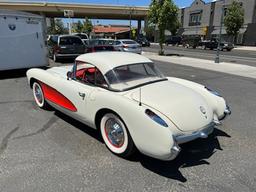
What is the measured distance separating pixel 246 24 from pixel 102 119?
47818 mm

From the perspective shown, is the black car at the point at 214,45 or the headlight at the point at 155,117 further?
the black car at the point at 214,45

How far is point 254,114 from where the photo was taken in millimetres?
5551

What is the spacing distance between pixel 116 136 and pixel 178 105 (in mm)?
1036

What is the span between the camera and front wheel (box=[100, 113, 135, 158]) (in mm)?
3393

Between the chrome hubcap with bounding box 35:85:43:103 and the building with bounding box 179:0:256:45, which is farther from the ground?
the building with bounding box 179:0:256:45

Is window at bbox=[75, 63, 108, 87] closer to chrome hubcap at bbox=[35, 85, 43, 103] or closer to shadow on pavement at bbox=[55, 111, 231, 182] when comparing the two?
shadow on pavement at bbox=[55, 111, 231, 182]

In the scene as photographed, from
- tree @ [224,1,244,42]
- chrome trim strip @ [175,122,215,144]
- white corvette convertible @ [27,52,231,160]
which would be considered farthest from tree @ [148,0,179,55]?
tree @ [224,1,244,42]

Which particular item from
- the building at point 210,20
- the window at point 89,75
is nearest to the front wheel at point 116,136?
the window at point 89,75

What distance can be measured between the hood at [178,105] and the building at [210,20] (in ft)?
130

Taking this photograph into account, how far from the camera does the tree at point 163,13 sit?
67.7 ft

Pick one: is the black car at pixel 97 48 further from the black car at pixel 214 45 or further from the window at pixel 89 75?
the black car at pixel 214 45

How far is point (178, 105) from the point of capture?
11.1 ft

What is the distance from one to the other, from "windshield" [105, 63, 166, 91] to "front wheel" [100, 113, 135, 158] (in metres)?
0.50

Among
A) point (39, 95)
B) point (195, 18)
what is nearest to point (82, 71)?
point (39, 95)
